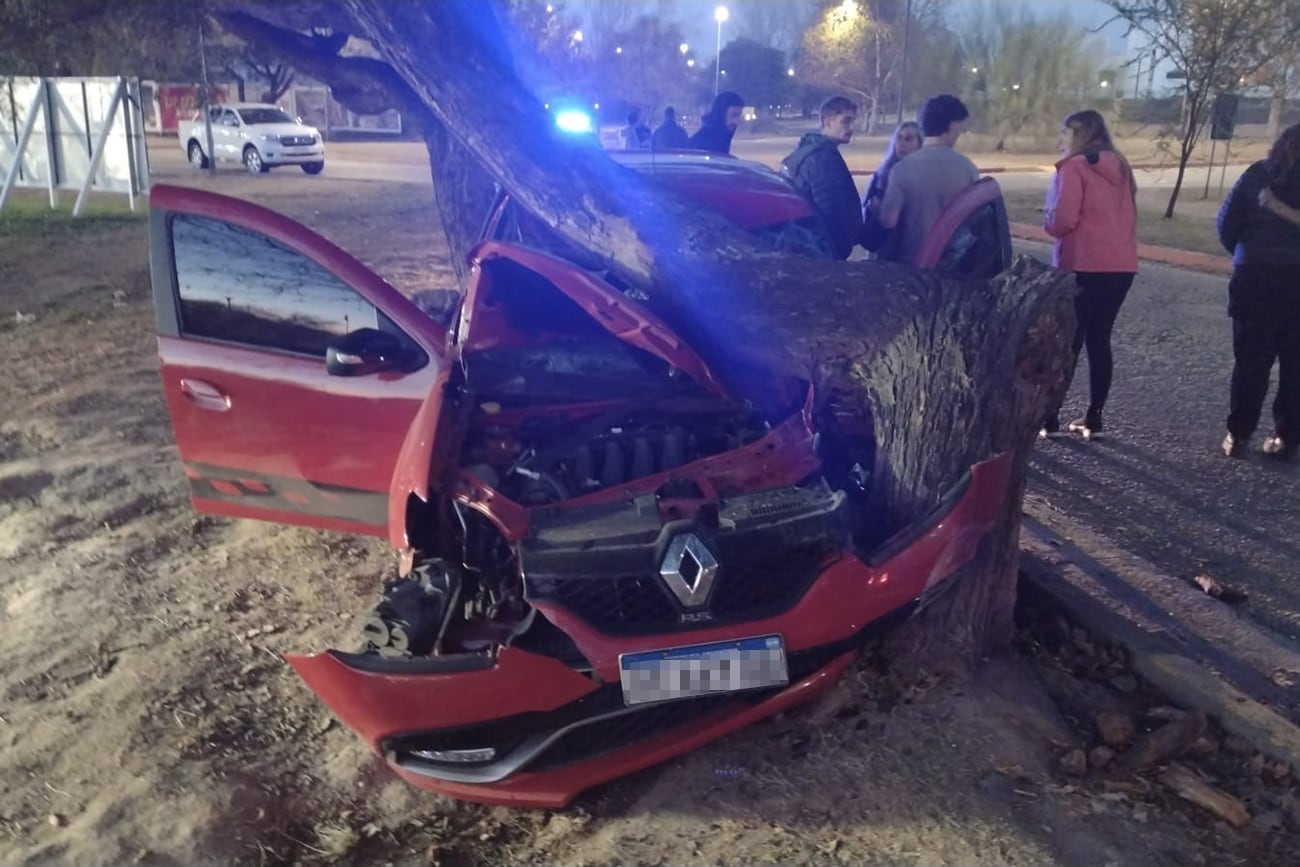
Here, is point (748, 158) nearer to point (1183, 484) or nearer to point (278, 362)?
point (1183, 484)

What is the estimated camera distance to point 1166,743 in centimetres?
301

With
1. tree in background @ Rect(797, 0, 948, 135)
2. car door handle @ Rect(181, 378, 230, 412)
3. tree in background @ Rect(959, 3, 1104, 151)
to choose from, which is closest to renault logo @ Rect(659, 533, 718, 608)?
car door handle @ Rect(181, 378, 230, 412)

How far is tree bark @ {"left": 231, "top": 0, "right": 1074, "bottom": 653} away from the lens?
3244 millimetres

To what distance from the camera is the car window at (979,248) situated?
4.82 meters

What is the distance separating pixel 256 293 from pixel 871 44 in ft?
159

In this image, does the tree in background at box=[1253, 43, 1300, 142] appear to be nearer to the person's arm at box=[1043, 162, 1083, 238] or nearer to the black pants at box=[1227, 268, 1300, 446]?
the black pants at box=[1227, 268, 1300, 446]

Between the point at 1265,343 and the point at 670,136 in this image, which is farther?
the point at 670,136

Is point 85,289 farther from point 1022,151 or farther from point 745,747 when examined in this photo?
point 1022,151

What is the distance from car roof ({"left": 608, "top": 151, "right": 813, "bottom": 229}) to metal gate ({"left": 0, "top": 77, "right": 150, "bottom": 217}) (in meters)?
13.9

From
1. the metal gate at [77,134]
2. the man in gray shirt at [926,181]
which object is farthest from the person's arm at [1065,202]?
the metal gate at [77,134]

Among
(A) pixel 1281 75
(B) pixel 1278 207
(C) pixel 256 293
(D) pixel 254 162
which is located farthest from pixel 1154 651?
(D) pixel 254 162

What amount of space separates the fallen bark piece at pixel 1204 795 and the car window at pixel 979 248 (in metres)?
2.49

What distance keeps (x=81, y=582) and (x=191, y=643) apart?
31.2 inches

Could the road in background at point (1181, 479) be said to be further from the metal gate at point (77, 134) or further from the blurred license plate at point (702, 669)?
the metal gate at point (77, 134)
